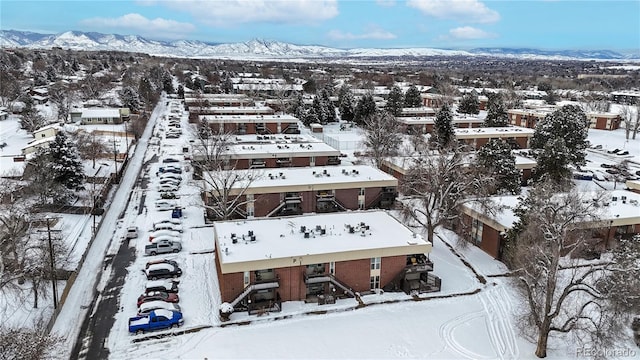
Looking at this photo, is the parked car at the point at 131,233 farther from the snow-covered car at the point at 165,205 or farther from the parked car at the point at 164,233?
the snow-covered car at the point at 165,205

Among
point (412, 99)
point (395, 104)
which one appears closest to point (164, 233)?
point (395, 104)

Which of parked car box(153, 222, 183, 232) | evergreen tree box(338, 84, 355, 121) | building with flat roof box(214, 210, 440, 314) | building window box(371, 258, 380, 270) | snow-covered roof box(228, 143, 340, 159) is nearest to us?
building with flat roof box(214, 210, 440, 314)

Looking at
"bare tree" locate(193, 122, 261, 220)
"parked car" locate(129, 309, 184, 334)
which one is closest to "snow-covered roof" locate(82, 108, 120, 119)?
"bare tree" locate(193, 122, 261, 220)

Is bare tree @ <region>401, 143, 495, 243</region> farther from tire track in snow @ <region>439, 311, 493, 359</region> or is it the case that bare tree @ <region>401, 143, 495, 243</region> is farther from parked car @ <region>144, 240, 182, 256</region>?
parked car @ <region>144, 240, 182, 256</region>

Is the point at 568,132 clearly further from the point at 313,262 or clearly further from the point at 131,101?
the point at 131,101

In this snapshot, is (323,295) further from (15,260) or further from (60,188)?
(60,188)
